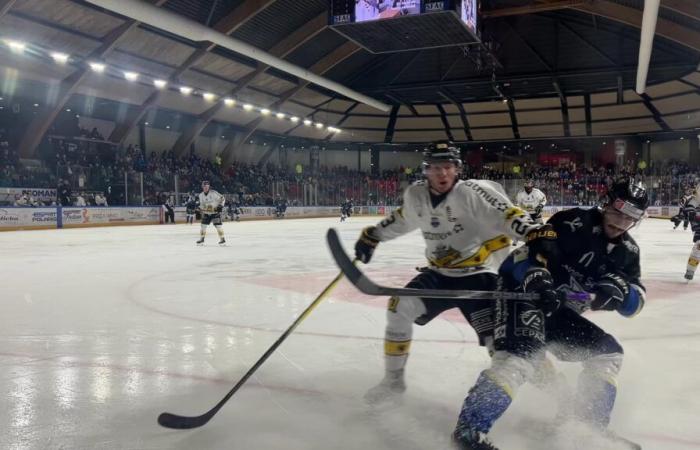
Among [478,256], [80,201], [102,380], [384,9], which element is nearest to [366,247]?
[478,256]

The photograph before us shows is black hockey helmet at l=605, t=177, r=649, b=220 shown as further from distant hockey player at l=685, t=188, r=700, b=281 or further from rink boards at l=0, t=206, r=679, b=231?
rink boards at l=0, t=206, r=679, b=231

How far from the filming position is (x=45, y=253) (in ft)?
28.5

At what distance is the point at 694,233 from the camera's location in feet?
20.8

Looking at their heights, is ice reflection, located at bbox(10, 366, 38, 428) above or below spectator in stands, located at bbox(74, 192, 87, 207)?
below

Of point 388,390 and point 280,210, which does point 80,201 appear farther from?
point 388,390

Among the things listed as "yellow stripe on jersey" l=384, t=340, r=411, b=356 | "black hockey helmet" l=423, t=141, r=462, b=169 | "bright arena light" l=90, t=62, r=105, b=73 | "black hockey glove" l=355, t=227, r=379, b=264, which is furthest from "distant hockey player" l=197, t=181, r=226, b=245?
"black hockey helmet" l=423, t=141, r=462, b=169

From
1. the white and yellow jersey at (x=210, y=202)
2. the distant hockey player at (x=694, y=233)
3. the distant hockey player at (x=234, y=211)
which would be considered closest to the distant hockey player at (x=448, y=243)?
the distant hockey player at (x=694, y=233)

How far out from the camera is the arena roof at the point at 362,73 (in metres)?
15.9

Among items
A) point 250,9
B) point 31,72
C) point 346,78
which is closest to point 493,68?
point 346,78

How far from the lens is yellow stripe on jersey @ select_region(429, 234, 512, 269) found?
2.46 metres

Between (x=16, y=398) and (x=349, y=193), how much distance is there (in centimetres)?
2630

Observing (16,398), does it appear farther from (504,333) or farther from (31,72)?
(31,72)

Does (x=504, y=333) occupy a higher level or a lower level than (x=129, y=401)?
higher

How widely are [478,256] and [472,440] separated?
0.97 meters
